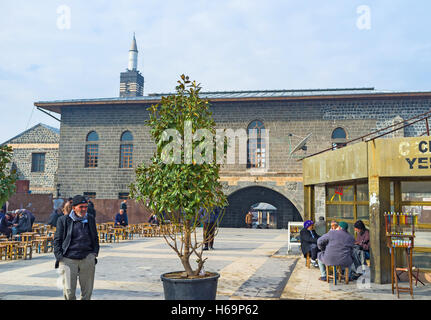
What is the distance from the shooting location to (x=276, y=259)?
1094 cm

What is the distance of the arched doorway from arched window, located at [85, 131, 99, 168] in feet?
30.1

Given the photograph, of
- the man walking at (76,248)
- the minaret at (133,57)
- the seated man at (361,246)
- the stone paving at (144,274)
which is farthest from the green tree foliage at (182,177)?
the minaret at (133,57)

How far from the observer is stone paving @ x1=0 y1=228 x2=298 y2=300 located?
6617 millimetres

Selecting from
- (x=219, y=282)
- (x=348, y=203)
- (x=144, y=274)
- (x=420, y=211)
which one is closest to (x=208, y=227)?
(x=219, y=282)

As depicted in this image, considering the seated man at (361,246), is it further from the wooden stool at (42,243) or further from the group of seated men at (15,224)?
the group of seated men at (15,224)

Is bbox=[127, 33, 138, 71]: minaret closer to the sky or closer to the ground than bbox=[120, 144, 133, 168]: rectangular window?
closer to the sky

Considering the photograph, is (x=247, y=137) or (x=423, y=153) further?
(x=247, y=137)

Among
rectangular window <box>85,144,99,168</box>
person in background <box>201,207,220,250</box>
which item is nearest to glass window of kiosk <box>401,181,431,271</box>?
person in background <box>201,207,220,250</box>

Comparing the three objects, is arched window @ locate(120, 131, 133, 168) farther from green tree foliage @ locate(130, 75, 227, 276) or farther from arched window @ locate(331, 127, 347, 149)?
green tree foliage @ locate(130, 75, 227, 276)

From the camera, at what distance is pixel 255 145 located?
24.9m

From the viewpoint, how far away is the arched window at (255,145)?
2473 centimetres
